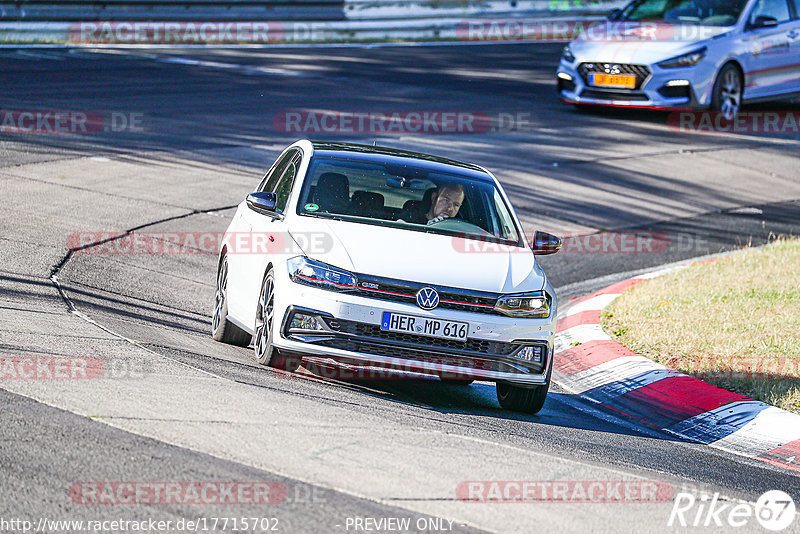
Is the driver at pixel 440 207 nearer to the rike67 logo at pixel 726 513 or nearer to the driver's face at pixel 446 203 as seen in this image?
the driver's face at pixel 446 203

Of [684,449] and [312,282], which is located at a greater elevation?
[312,282]

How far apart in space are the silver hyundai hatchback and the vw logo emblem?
43.0 ft

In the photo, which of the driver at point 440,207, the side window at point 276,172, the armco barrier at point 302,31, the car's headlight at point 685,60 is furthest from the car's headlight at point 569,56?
the driver at point 440,207

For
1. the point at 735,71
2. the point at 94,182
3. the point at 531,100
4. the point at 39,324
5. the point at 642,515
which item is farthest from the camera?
the point at 531,100

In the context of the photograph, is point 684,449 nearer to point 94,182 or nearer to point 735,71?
point 94,182

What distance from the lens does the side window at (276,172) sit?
9078 millimetres

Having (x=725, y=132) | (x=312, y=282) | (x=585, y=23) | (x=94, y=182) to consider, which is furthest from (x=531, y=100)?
(x=312, y=282)

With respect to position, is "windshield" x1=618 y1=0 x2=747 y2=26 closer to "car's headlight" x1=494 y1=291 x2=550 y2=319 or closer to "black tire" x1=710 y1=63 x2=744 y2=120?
"black tire" x1=710 y1=63 x2=744 y2=120

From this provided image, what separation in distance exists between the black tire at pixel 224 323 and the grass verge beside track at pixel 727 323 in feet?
10.3

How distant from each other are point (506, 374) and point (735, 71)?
1415 centimetres

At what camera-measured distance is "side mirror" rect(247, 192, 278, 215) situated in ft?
26.7

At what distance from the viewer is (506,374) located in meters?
7.30

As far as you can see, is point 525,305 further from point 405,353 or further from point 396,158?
point 396,158

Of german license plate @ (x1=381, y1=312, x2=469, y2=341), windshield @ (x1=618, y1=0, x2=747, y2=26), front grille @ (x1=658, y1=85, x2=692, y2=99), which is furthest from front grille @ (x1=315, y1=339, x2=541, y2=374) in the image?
windshield @ (x1=618, y1=0, x2=747, y2=26)
